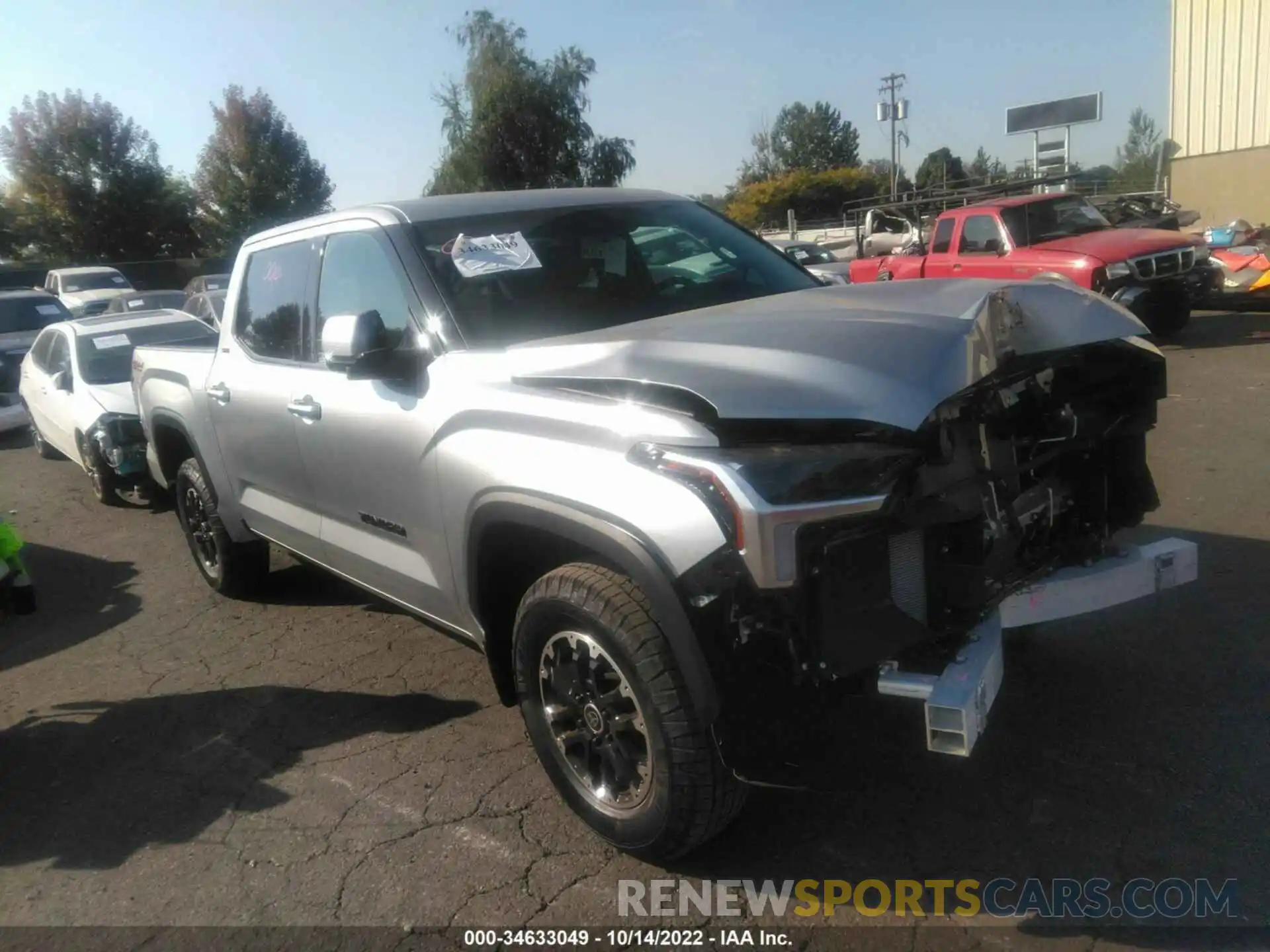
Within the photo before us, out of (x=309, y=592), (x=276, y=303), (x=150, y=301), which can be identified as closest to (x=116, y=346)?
(x=309, y=592)

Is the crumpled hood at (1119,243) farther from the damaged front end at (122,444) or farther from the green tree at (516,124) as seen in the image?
the green tree at (516,124)

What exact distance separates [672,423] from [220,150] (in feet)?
163

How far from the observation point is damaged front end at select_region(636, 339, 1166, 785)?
254cm

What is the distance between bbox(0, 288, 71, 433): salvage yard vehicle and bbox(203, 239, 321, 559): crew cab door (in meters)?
10.2

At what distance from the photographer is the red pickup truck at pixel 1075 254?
11.5m

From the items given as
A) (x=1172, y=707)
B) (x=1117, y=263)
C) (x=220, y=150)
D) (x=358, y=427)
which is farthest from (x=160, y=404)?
(x=220, y=150)

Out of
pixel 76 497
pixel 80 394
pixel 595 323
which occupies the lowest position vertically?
pixel 76 497

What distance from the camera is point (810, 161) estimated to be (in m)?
97.7

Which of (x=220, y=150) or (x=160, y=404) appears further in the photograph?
(x=220, y=150)

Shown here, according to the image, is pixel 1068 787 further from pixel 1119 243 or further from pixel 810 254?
pixel 810 254

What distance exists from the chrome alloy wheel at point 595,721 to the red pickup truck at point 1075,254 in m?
9.25

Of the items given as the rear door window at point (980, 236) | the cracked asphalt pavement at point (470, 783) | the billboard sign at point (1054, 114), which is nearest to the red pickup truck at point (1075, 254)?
the rear door window at point (980, 236)

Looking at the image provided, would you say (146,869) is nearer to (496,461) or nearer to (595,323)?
(496,461)

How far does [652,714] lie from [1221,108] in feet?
89.7
